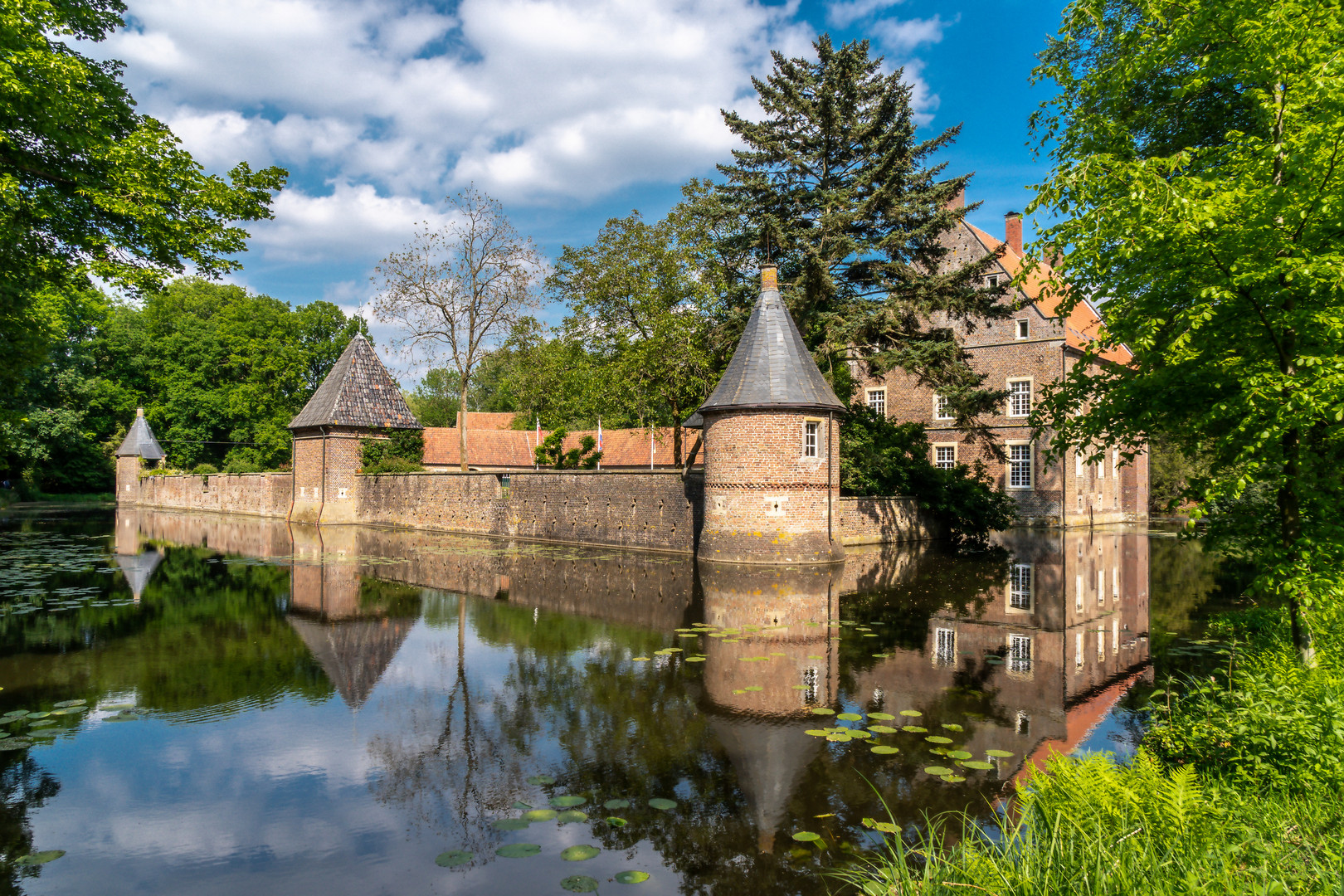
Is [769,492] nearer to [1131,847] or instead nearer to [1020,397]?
[1131,847]

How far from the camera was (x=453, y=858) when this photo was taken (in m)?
4.18

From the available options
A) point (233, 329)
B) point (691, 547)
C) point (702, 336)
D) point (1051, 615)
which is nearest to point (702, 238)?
point (702, 336)

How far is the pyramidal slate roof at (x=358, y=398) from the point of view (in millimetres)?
29219

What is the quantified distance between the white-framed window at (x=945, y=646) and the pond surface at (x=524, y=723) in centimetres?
9

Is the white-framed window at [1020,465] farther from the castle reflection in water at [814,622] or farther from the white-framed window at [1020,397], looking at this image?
the castle reflection in water at [814,622]

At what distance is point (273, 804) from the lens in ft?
16.1

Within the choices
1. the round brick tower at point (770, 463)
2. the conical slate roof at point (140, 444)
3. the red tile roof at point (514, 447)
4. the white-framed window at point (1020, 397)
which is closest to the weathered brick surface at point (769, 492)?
the round brick tower at point (770, 463)

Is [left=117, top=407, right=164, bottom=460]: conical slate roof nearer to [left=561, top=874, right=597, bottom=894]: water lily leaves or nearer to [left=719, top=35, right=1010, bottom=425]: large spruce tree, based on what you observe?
[left=719, top=35, right=1010, bottom=425]: large spruce tree

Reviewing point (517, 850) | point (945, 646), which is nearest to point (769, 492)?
point (945, 646)

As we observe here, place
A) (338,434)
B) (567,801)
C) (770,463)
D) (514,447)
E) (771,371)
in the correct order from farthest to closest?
(514,447), (338,434), (771,371), (770,463), (567,801)

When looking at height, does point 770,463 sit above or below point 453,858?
above

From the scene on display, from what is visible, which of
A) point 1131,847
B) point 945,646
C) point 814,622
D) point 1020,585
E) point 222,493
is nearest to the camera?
point 1131,847

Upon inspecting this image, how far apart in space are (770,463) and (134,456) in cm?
4149

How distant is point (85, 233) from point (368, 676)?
7.87 m
